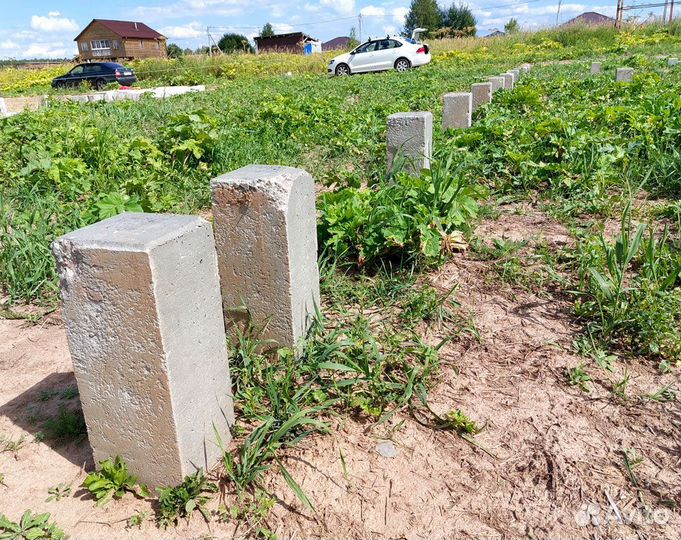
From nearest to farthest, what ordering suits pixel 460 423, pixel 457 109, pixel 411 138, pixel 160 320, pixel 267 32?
pixel 160 320
pixel 460 423
pixel 411 138
pixel 457 109
pixel 267 32

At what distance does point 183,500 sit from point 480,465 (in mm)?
1035

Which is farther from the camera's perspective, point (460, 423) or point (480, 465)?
point (460, 423)

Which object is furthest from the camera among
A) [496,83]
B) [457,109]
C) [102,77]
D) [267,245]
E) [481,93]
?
[102,77]

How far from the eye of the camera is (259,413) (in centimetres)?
222

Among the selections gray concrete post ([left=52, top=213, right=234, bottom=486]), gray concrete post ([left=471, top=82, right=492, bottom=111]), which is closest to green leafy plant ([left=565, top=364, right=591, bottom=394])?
gray concrete post ([left=52, top=213, right=234, bottom=486])

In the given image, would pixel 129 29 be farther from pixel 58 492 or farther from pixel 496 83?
pixel 58 492

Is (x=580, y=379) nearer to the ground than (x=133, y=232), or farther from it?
nearer to the ground

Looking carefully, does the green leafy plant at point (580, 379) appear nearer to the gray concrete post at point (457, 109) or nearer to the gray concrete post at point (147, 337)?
the gray concrete post at point (147, 337)

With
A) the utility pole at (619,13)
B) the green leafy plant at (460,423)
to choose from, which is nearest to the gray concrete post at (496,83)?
the green leafy plant at (460,423)

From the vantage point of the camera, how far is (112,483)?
1.92 meters

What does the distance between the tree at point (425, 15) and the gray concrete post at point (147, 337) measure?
213ft

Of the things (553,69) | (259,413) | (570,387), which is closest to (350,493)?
(259,413)

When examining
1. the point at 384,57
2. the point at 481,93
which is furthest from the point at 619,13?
the point at 481,93

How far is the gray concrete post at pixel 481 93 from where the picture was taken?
8391 millimetres
